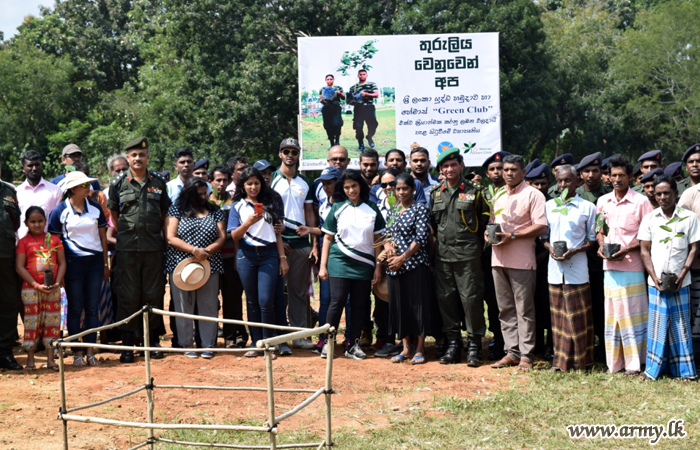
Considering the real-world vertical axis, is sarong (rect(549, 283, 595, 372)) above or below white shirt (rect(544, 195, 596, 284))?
below

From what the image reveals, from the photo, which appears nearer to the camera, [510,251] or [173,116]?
[510,251]

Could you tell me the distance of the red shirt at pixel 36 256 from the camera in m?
7.27

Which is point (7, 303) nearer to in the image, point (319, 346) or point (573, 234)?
point (319, 346)

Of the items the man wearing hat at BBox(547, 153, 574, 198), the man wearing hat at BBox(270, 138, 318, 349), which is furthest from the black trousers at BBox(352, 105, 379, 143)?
the man wearing hat at BBox(547, 153, 574, 198)

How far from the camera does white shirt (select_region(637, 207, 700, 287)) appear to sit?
6.52m

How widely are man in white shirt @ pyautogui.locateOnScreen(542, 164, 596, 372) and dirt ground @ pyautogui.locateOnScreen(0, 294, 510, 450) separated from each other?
24.7 inches

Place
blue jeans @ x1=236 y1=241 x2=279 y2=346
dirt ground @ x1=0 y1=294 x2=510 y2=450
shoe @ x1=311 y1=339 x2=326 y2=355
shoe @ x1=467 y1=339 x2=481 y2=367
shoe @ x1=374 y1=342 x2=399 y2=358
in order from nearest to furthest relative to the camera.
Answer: dirt ground @ x1=0 y1=294 x2=510 y2=450, shoe @ x1=467 y1=339 x2=481 y2=367, blue jeans @ x1=236 y1=241 x2=279 y2=346, shoe @ x1=374 y1=342 x2=399 y2=358, shoe @ x1=311 y1=339 x2=326 y2=355

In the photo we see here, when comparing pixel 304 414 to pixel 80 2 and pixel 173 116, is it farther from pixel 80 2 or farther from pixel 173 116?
pixel 80 2

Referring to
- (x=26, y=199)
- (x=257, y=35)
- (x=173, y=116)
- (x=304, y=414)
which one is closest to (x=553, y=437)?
(x=304, y=414)

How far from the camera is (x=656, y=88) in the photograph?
30.9m

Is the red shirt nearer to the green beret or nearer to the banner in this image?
the green beret

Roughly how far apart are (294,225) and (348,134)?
5531 millimetres

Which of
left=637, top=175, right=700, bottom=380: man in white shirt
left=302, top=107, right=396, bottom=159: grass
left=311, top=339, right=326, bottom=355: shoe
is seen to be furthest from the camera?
left=302, top=107, right=396, bottom=159: grass

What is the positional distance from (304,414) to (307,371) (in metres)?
1.27
